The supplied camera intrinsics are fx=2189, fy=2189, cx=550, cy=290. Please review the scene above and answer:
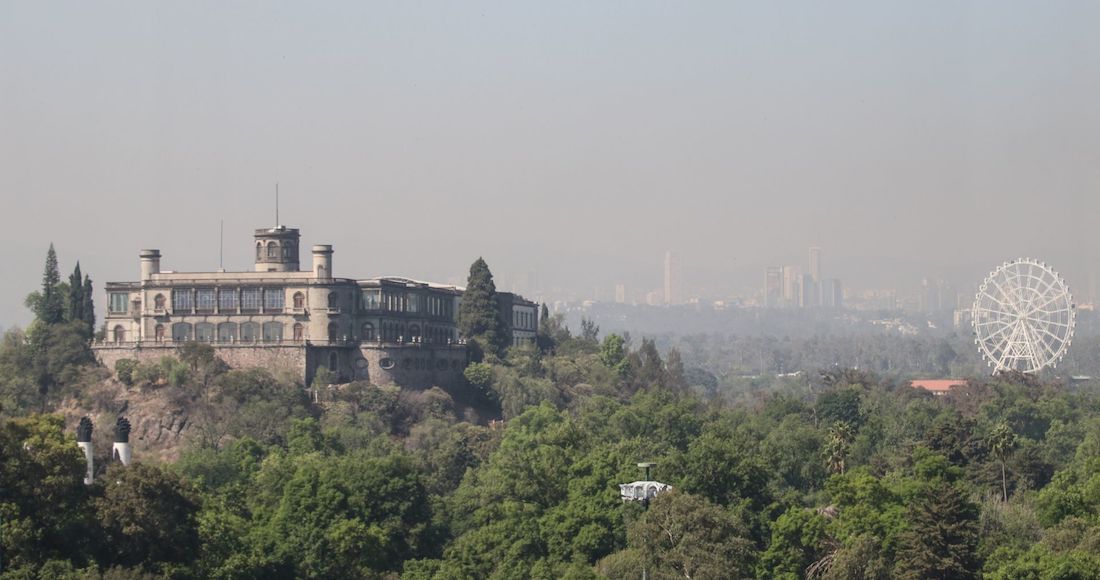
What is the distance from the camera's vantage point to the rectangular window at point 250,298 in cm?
11138

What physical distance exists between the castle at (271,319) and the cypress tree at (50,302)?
2.70 meters

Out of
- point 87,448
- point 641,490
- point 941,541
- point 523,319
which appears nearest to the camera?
point 87,448

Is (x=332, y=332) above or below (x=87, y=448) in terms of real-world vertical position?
above

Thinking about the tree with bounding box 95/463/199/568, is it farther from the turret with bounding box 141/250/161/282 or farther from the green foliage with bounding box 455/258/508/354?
the green foliage with bounding box 455/258/508/354

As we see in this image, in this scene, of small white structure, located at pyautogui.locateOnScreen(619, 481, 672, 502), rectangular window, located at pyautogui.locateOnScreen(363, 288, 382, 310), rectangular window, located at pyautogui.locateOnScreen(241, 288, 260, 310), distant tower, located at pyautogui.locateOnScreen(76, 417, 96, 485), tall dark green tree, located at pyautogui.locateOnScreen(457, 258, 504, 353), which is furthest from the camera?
tall dark green tree, located at pyautogui.locateOnScreen(457, 258, 504, 353)

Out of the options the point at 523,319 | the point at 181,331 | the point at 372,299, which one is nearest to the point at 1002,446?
the point at 372,299

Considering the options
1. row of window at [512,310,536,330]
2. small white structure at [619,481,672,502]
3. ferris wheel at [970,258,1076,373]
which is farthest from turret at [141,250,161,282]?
ferris wheel at [970,258,1076,373]

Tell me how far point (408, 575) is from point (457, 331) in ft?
180

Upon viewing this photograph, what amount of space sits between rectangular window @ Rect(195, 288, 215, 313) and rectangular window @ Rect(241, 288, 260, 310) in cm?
157

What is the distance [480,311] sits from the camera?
124 m

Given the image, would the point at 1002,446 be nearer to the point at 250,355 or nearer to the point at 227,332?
the point at 250,355

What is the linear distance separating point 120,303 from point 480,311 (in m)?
20.8

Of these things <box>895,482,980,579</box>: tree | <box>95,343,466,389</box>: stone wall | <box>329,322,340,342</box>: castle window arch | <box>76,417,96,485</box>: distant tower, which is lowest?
<box>895,482,980,579</box>: tree

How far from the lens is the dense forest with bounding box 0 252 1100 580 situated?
64500 millimetres
